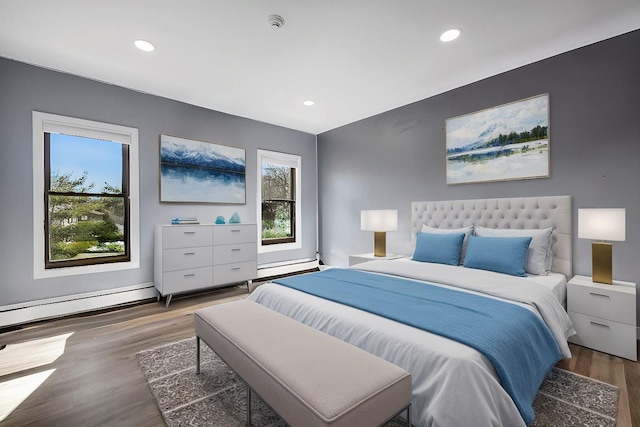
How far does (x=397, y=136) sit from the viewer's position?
4.23m

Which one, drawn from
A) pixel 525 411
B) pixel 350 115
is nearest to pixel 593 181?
pixel 525 411

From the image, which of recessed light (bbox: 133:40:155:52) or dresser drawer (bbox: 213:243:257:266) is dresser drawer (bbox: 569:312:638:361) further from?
recessed light (bbox: 133:40:155:52)

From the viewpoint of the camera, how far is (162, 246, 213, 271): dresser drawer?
3.47m

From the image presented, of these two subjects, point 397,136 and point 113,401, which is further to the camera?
point 397,136

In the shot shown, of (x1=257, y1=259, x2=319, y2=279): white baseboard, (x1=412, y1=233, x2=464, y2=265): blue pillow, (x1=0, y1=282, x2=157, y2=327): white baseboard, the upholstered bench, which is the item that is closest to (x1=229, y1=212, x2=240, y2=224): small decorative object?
(x1=257, y1=259, x2=319, y2=279): white baseboard

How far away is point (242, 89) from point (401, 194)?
2.53 m

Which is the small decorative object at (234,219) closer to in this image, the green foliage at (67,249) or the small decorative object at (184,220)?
the small decorative object at (184,220)

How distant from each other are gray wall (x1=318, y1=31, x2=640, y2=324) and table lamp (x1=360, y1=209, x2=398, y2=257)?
0.91 ft

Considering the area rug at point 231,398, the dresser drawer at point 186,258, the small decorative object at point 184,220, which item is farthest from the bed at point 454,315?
the small decorative object at point 184,220

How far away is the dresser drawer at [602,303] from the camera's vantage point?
2.17m

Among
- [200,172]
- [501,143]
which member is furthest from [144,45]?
[501,143]

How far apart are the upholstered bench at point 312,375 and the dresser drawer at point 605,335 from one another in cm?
209

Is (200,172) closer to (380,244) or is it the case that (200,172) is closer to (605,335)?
(380,244)

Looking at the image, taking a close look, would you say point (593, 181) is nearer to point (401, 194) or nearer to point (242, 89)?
point (401, 194)
